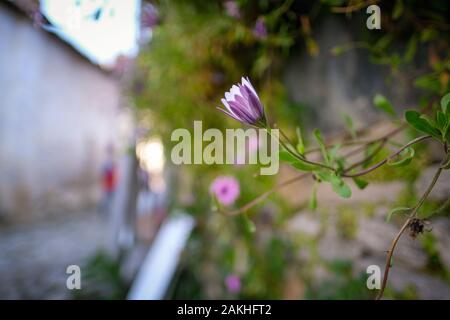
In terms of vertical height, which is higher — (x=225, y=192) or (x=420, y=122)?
(x=420, y=122)

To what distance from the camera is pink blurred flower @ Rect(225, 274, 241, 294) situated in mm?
1294

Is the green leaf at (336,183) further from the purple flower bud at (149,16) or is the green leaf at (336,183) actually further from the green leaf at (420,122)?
the purple flower bud at (149,16)

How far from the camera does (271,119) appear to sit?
4.18ft

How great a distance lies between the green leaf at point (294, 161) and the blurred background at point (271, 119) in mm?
186

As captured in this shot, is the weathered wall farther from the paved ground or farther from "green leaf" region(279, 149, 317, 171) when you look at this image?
"green leaf" region(279, 149, 317, 171)

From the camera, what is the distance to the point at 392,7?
843 mm

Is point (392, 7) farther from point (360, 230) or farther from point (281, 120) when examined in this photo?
point (360, 230)

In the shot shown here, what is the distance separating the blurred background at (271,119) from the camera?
79 centimetres

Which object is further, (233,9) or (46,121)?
(46,121)

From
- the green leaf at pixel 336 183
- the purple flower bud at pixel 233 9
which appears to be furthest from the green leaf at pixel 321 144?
the purple flower bud at pixel 233 9

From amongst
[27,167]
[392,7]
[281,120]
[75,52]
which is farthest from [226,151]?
[75,52]

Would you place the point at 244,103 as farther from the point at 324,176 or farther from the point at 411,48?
the point at 411,48

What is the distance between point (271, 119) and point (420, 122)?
2.67ft

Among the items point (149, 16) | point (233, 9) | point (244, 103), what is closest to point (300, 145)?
point (244, 103)
